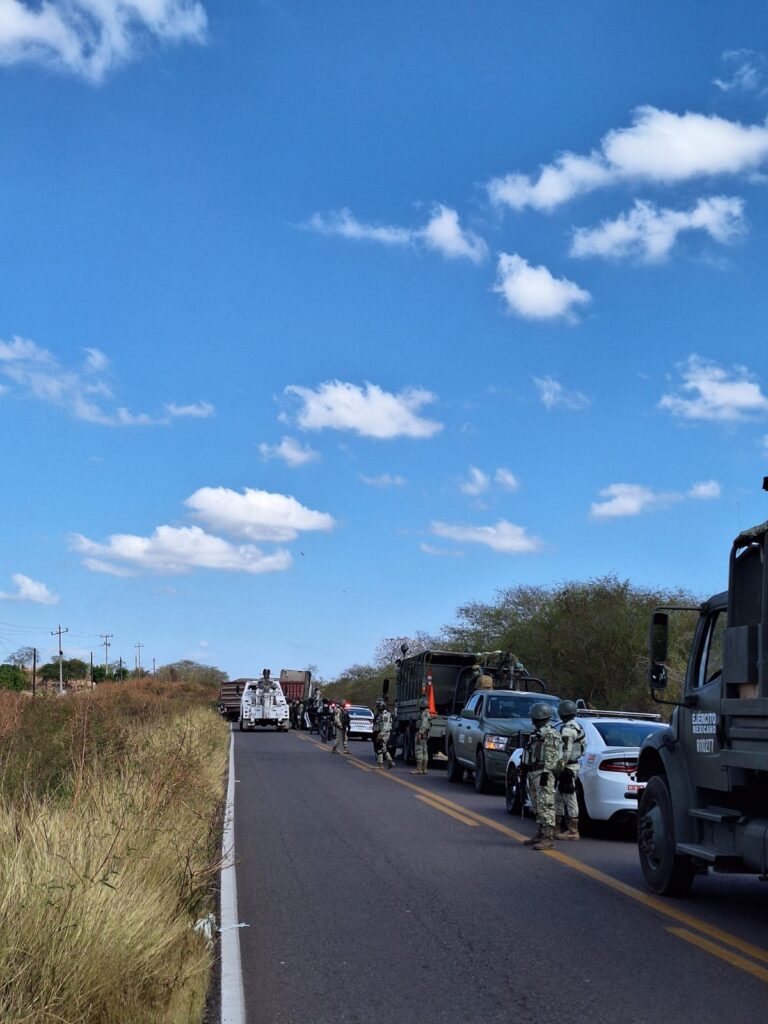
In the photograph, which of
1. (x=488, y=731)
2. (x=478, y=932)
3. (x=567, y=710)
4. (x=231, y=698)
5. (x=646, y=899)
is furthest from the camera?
(x=231, y=698)

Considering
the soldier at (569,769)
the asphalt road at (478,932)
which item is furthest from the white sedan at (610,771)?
the asphalt road at (478,932)

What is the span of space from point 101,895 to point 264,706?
46.5 meters

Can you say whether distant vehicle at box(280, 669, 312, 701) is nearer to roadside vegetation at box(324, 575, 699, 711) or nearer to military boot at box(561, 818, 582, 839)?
roadside vegetation at box(324, 575, 699, 711)

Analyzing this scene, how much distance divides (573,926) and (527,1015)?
2.40 metres

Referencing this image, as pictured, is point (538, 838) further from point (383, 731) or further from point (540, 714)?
point (383, 731)

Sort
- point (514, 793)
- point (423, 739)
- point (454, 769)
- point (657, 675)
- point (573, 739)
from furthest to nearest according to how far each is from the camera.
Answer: point (423, 739) < point (454, 769) < point (514, 793) < point (573, 739) < point (657, 675)

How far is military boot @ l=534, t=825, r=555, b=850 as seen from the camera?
12.4 metres

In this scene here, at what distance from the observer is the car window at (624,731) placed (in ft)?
45.8

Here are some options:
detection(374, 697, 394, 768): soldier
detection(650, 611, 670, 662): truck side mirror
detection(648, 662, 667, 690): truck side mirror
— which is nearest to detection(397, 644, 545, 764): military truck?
detection(374, 697, 394, 768): soldier

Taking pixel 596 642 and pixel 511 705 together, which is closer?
pixel 511 705

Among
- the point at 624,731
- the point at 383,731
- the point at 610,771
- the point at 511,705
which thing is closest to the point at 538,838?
the point at 610,771

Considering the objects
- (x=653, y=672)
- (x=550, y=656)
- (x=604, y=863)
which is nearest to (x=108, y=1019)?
(x=653, y=672)

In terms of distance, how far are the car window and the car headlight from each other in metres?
4.69

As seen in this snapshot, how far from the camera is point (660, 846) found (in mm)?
9523
